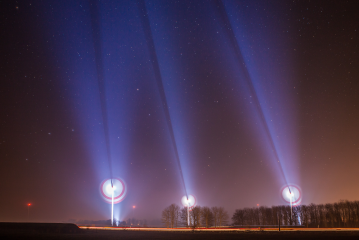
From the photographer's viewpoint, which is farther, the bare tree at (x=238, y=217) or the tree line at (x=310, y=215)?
the bare tree at (x=238, y=217)

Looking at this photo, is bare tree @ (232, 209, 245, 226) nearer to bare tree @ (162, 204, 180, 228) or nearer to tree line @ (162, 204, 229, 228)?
tree line @ (162, 204, 229, 228)

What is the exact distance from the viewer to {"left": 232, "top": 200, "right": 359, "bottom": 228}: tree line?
9656cm

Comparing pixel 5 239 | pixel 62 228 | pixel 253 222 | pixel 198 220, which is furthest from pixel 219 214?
pixel 5 239

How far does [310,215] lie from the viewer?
340ft

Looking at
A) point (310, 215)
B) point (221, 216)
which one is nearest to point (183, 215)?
point (221, 216)

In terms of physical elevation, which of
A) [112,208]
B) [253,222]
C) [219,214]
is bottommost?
[253,222]

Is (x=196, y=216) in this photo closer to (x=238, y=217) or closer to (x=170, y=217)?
(x=170, y=217)

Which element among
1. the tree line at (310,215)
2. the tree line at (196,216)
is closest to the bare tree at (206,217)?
the tree line at (196,216)

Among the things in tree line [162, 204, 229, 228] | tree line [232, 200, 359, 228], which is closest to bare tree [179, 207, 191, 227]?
tree line [162, 204, 229, 228]

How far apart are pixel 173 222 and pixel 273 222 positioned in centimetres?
4746

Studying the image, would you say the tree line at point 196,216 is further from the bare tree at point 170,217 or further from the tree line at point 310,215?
the tree line at point 310,215

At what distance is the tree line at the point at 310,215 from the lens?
96.6 meters

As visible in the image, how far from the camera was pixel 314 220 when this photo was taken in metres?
102

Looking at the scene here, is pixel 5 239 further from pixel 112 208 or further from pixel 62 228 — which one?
pixel 112 208
